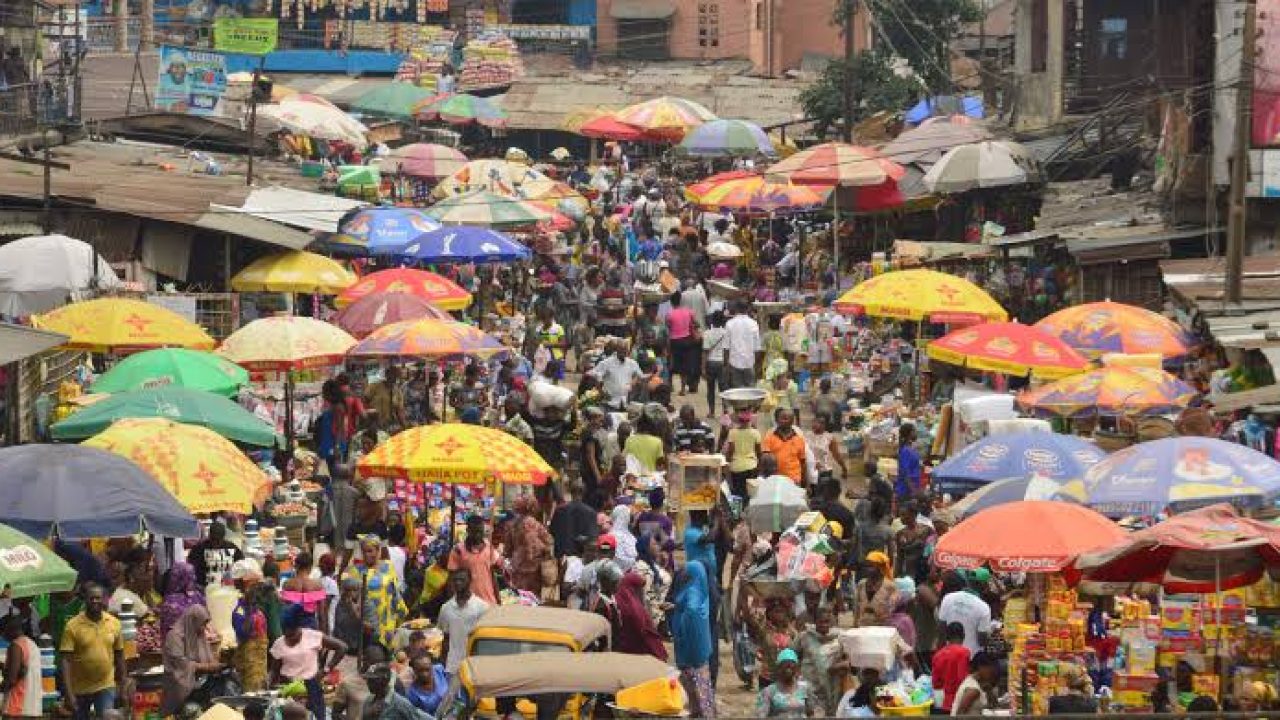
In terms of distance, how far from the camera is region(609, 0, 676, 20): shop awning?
2467 inches

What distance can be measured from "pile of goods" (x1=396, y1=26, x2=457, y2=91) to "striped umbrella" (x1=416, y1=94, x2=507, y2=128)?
734cm

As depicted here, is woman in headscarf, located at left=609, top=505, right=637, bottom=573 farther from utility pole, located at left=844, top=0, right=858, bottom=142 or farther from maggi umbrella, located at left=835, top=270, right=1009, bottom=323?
utility pole, located at left=844, top=0, right=858, bottom=142

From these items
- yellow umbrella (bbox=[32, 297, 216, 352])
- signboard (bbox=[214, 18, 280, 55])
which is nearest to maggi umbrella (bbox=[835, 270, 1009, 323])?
yellow umbrella (bbox=[32, 297, 216, 352])

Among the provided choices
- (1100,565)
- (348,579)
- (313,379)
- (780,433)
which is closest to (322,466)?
(313,379)

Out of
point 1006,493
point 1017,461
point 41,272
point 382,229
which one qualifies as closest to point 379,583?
point 1006,493

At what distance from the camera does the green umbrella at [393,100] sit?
49.3 metres

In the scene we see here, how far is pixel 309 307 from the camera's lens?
91.9 ft

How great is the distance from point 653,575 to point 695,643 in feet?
6.22

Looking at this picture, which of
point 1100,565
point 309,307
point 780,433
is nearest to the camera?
point 1100,565

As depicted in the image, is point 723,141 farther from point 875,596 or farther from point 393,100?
point 875,596

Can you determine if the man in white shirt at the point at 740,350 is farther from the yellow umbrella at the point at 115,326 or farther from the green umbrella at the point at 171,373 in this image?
the green umbrella at the point at 171,373

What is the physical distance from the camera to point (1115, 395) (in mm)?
18859

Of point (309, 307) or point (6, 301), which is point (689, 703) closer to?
point (6, 301)

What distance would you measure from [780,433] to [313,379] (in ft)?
20.5
